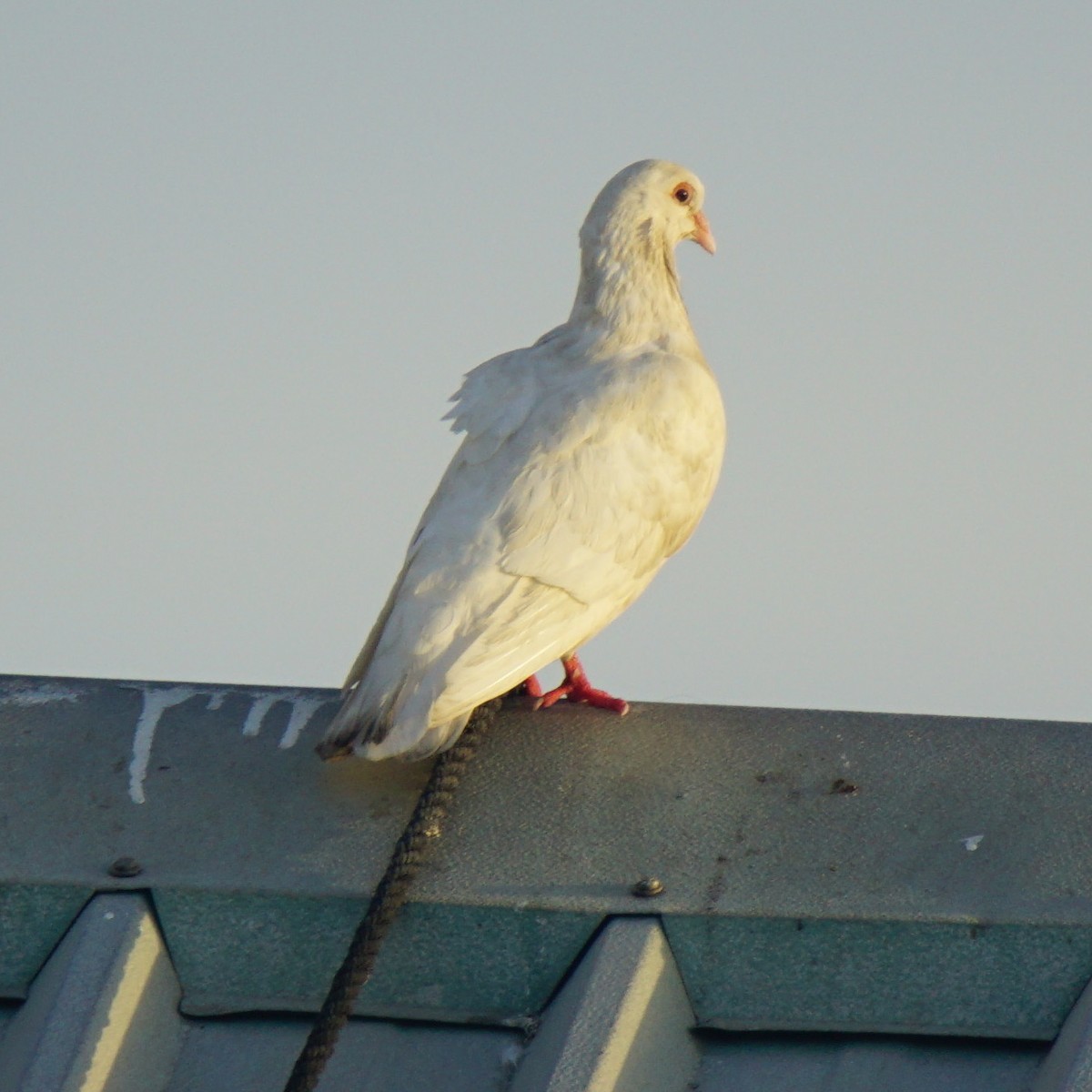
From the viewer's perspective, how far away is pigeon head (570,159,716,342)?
4.78 m

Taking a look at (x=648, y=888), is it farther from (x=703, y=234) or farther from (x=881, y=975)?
(x=703, y=234)

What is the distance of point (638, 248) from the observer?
4.95 m

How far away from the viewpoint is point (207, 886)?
2998 millimetres

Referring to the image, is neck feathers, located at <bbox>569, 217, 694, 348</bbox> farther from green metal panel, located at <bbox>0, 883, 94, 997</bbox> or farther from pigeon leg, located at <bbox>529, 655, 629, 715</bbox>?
green metal panel, located at <bbox>0, 883, 94, 997</bbox>

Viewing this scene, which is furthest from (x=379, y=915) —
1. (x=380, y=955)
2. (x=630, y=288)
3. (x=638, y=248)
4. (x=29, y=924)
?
(x=638, y=248)

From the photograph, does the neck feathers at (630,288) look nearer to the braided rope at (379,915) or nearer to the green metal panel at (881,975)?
A: the braided rope at (379,915)

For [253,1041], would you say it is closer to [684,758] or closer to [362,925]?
[362,925]

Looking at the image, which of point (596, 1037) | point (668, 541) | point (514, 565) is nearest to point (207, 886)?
point (596, 1037)

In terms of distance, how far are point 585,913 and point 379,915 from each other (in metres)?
0.37

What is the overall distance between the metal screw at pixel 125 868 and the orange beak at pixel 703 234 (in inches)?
118

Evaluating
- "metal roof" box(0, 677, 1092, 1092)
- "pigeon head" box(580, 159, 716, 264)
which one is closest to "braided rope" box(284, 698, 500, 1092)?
"metal roof" box(0, 677, 1092, 1092)

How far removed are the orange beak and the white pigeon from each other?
359mm

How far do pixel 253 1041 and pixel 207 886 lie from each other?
29 centimetres

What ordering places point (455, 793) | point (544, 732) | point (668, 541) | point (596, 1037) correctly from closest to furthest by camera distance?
point (596, 1037) → point (455, 793) → point (544, 732) → point (668, 541)
